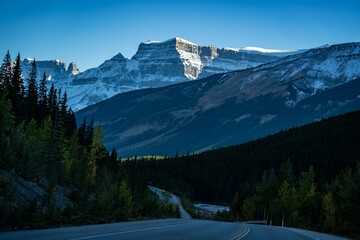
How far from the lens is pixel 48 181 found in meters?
47.1

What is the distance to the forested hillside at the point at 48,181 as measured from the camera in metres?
23.7

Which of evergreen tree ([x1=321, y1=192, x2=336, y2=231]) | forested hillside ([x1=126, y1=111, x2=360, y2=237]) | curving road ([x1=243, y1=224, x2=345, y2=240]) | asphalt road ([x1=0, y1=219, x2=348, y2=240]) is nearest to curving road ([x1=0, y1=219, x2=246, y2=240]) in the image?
asphalt road ([x1=0, y1=219, x2=348, y2=240])

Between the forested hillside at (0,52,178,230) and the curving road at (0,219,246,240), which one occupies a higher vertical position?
the forested hillside at (0,52,178,230)

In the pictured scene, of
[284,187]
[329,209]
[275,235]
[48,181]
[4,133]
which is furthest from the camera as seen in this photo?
[284,187]

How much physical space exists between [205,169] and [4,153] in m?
158

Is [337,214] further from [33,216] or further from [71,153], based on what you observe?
[33,216]

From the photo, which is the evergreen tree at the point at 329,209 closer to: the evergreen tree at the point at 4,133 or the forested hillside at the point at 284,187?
the forested hillside at the point at 284,187

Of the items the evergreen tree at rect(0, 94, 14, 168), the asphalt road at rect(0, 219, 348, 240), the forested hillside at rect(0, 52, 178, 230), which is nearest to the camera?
the asphalt road at rect(0, 219, 348, 240)

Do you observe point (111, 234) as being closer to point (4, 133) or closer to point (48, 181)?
point (48, 181)

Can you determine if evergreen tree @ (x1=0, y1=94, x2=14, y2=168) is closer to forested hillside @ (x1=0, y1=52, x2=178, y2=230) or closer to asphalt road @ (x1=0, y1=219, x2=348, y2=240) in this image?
forested hillside @ (x1=0, y1=52, x2=178, y2=230)

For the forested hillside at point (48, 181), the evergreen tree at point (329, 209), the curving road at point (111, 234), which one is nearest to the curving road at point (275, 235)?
the curving road at point (111, 234)

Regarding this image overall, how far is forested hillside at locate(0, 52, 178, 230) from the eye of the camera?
2373cm

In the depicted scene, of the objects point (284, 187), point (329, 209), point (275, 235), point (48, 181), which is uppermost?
point (284, 187)

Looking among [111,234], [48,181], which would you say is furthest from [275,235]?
[48,181]
